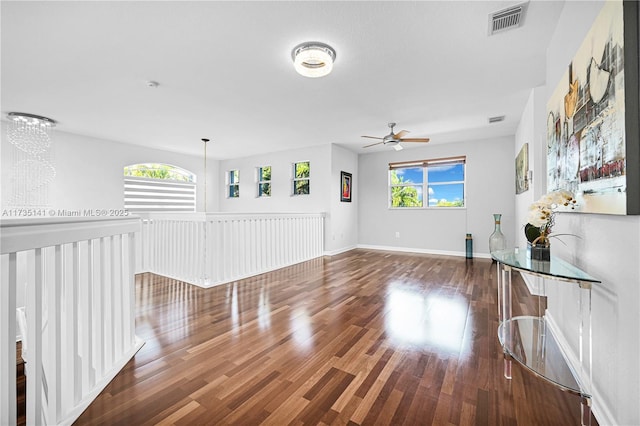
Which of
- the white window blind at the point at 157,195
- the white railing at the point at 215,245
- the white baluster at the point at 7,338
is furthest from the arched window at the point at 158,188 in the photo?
the white baluster at the point at 7,338

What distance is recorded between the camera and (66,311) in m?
1.31

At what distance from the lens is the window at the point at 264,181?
717 cm

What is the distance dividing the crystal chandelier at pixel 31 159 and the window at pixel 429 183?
22.1 ft

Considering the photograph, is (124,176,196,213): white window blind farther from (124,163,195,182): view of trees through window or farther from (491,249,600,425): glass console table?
(491,249,600,425): glass console table

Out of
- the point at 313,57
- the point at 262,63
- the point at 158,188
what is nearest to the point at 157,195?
the point at 158,188

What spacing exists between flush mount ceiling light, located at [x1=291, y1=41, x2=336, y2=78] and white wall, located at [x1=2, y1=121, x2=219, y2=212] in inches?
198

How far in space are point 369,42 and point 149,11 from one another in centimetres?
174

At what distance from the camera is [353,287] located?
3543mm

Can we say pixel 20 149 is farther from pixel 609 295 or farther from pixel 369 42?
pixel 609 295

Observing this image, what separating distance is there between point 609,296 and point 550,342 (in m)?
1.00

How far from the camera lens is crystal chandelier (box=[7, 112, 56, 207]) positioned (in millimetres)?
4309

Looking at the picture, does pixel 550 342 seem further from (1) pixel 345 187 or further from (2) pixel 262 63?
(1) pixel 345 187

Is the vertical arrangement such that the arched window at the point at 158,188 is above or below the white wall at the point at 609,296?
above

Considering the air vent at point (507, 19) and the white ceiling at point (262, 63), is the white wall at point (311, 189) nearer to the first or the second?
the white ceiling at point (262, 63)
